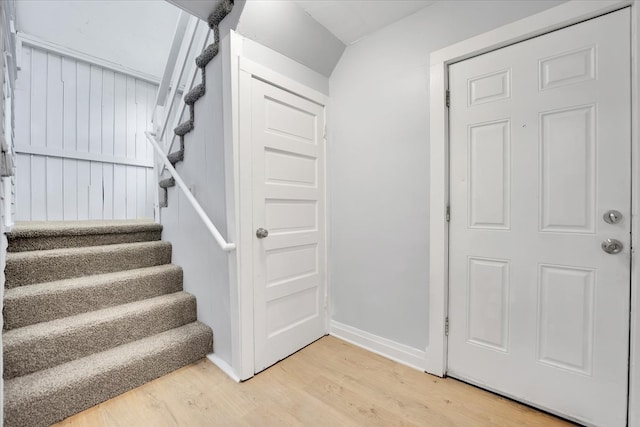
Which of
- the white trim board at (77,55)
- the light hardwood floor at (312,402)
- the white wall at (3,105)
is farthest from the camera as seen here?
the white trim board at (77,55)

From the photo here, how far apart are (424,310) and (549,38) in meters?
1.56

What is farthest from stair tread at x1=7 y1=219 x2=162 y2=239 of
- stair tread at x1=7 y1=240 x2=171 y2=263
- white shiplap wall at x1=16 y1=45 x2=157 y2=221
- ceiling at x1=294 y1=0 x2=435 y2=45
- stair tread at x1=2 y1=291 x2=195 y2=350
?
ceiling at x1=294 y1=0 x2=435 y2=45

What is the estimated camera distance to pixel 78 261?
182 centimetres

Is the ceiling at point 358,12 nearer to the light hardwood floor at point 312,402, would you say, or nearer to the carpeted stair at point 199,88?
the carpeted stair at point 199,88

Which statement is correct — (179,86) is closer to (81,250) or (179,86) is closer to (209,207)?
(209,207)

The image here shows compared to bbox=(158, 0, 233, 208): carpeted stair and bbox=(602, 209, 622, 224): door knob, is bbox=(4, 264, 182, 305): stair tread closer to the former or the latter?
bbox=(158, 0, 233, 208): carpeted stair

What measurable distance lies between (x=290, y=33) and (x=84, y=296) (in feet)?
6.82

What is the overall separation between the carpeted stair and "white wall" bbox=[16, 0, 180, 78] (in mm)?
938

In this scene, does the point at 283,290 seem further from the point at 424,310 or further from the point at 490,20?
the point at 490,20

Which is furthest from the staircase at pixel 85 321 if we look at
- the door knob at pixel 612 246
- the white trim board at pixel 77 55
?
the door knob at pixel 612 246

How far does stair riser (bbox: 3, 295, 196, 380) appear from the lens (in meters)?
1.32

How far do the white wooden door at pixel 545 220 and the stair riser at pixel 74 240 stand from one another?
241cm

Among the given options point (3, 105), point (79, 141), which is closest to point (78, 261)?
point (3, 105)

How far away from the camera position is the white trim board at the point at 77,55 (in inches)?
101
